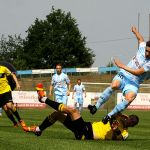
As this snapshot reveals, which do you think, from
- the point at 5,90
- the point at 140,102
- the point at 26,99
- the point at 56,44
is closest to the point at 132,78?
the point at 5,90

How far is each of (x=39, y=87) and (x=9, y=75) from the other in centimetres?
620

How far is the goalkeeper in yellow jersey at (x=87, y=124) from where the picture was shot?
39.3ft

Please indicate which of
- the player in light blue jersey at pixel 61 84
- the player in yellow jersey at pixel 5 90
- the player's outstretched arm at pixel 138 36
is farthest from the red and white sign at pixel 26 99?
the player's outstretched arm at pixel 138 36

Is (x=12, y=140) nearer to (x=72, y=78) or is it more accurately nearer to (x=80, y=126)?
(x=80, y=126)

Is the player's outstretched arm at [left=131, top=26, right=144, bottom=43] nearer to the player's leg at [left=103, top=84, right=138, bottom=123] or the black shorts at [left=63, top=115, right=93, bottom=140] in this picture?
the player's leg at [left=103, top=84, right=138, bottom=123]

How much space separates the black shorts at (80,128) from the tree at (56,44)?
292 ft

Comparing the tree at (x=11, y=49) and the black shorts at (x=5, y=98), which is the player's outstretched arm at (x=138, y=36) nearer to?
the black shorts at (x=5, y=98)

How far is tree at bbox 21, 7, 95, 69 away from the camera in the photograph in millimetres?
102375

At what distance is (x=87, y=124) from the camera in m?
12.2

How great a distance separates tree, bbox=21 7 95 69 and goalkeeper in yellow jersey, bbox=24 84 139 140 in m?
88.8

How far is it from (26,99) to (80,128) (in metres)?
36.8

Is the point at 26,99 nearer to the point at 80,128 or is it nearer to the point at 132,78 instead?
the point at 132,78

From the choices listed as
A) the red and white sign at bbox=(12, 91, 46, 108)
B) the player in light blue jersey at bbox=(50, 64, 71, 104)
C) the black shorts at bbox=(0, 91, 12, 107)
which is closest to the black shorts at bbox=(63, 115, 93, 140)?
the black shorts at bbox=(0, 91, 12, 107)

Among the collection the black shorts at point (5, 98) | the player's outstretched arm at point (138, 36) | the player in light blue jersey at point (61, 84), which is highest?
the player's outstretched arm at point (138, 36)
